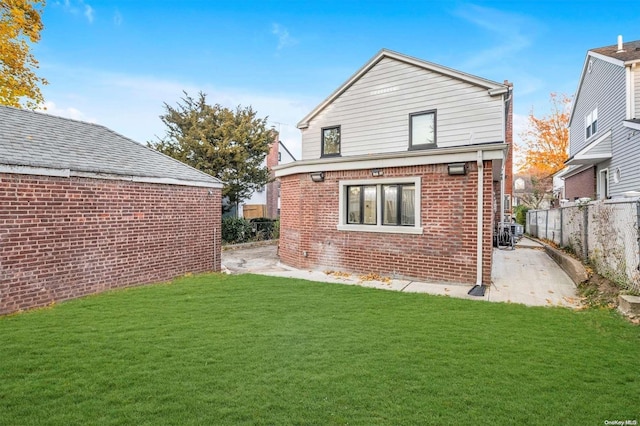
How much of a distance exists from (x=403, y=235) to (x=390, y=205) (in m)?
0.90

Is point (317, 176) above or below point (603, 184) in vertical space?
below

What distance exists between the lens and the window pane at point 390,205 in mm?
9117

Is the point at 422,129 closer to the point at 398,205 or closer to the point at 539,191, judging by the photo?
the point at 398,205

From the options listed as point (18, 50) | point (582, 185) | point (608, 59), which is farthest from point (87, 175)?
point (582, 185)

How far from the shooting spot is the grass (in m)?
2.94

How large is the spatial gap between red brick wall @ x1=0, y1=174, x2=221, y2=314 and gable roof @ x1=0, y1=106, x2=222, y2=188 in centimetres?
23

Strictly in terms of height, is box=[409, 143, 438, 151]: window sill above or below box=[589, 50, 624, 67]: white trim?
below

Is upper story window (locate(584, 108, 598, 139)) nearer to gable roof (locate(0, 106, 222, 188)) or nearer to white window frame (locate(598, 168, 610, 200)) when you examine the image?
white window frame (locate(598, 168, 610, 200))

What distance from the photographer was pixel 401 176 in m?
8.91

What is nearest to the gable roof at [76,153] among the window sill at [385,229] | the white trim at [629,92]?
the window sill at [385,229]

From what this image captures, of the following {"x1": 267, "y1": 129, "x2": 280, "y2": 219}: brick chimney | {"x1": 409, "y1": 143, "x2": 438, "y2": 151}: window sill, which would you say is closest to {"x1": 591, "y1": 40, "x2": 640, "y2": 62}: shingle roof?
{"x1": 409, "y1": 143, "x2": 438, "y2": 151}: window sill

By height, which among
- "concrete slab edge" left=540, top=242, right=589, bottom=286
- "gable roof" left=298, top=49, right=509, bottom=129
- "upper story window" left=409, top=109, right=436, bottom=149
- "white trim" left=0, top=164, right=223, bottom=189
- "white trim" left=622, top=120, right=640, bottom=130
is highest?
"gable roof" left=298, top=49, right=509, bottom=129

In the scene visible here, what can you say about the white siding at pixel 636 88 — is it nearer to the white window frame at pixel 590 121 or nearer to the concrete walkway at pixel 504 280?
the white window frame at pixel 590 121

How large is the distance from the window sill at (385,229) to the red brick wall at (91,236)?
4295 millimetres
